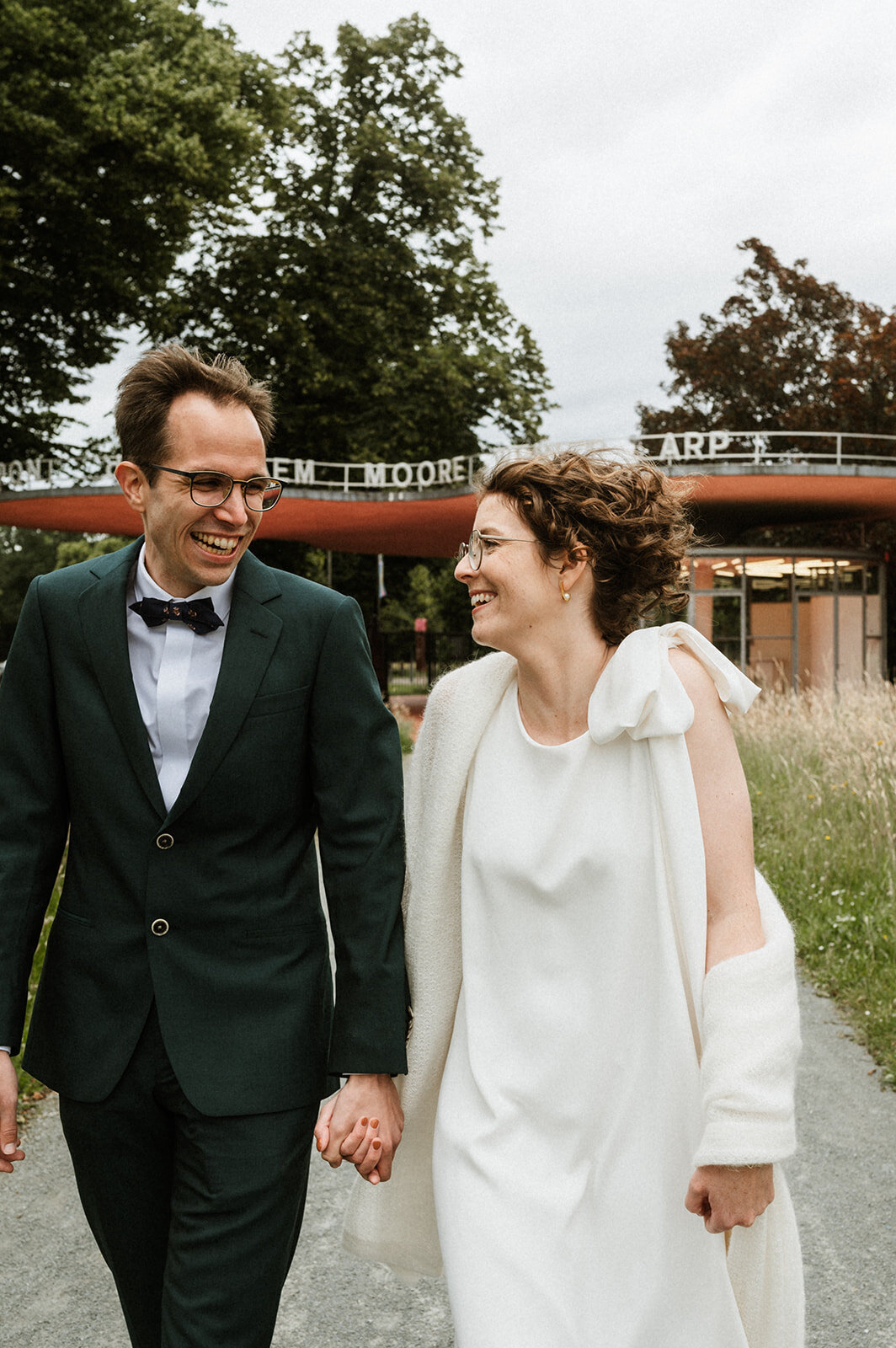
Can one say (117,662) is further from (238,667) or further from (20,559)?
(20,559)

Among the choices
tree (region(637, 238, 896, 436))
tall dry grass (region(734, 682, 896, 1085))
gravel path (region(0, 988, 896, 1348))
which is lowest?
gravel path (region(0, 988, 896, 1348))

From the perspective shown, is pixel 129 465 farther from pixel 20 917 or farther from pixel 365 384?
pixel 365 384

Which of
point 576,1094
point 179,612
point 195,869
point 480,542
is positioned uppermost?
point 480,542

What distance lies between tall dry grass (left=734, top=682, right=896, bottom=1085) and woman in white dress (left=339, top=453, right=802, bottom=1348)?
3308 mm

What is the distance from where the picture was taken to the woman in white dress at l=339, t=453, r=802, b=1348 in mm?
2111

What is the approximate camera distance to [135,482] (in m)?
2.51

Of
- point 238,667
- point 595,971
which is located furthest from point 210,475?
point 595,971

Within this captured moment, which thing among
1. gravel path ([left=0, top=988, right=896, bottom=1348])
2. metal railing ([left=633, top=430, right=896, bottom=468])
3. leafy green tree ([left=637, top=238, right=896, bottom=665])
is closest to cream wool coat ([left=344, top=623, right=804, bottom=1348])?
gravel path ([left=0, top=988, right=896, bottom=1348])

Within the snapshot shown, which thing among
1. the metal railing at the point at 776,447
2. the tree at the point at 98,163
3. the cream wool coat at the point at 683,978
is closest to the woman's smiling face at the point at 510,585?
the cream wool coat at the point at 683,978

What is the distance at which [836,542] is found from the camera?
3422 centimetres

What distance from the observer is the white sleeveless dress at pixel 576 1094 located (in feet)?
6.97

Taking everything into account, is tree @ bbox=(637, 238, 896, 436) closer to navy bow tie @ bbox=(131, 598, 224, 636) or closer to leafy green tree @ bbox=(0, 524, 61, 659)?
navy bow tie @ bbox=(131, 598, 224, 636)

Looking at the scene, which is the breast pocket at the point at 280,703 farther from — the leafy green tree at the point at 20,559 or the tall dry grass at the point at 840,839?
the leafy green tree at the point at 20,559

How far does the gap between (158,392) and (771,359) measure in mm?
34638
